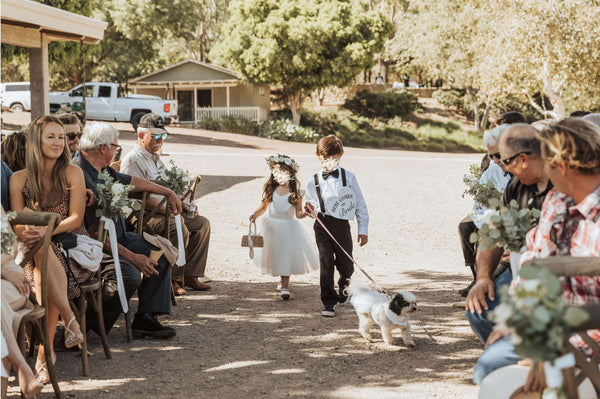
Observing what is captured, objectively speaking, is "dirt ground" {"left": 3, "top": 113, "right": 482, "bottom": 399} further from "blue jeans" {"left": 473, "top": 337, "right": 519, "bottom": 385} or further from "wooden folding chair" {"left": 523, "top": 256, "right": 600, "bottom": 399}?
"wooden folding chair" {"left": 523, "top": 256, "right": 600, "bottom": 399}

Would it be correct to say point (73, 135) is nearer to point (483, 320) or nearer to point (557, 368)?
point (483, 320)

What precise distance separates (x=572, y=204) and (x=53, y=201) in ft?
11.3

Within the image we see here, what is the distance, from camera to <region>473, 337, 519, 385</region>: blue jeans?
3.45m

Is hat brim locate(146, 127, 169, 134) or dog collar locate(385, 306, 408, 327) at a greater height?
hat brim locate(146, 127, 169, 134)

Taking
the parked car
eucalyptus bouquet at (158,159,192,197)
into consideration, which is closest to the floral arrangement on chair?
eucalyptus bouquet at (158,159,192,197)

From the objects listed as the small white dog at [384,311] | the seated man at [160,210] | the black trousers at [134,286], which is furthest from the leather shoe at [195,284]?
the small white dog at [384,311]

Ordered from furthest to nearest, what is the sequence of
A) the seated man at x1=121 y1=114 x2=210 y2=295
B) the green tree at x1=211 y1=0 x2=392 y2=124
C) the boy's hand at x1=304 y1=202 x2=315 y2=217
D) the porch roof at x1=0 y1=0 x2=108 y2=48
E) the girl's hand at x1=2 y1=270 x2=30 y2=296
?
the green tree at x1=211 y1=0 x2=392 y2=124, the porch roof at x1=0 y1=0 x2=108 y2=48, the seated man at x1=121 y1=114 x2=210 y2=295, the boy's hand at x1=304 y1=202 x2=315 y2=217, the girl's hand at x1=2 y1=270 x2=30 y2=296

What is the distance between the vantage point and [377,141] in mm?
39781

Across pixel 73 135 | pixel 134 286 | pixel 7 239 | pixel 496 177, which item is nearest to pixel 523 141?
pixel 496 177

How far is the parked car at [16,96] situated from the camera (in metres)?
39.0

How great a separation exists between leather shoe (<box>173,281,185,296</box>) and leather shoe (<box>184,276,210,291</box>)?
0.16 metres

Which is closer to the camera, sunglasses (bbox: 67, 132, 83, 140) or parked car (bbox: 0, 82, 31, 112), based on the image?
sunglasses (bbox: 67, 132, 83, 140)

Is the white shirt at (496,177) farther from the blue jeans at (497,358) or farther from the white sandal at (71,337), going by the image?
the white sandal at (71,337)

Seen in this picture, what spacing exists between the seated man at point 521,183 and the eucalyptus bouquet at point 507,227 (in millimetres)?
303
